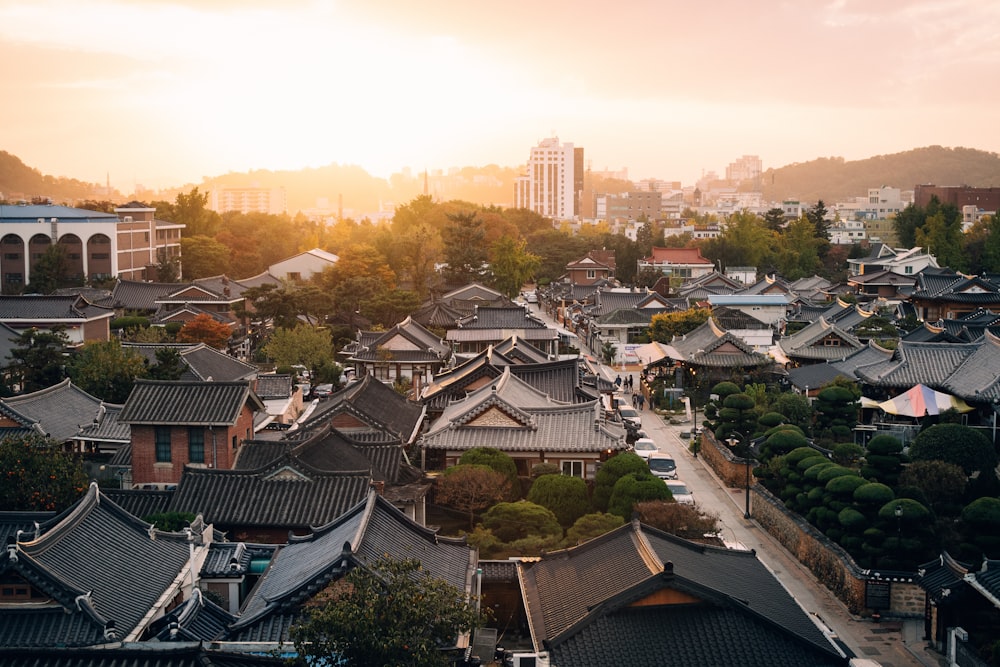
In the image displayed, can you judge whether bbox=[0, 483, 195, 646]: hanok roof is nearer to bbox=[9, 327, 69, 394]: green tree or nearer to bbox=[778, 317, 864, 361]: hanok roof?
bbox=[9, 327, 69, 394]: green tree

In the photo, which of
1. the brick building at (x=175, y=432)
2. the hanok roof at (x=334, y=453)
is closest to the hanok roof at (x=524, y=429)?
the hanok roof at (x=334, y=453)

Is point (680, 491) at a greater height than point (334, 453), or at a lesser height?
lesser

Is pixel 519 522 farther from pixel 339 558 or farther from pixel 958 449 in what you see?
pixel 958 449

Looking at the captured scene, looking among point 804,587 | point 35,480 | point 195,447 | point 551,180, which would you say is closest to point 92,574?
point 35,480

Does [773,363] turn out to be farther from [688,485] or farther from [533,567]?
[533,567]

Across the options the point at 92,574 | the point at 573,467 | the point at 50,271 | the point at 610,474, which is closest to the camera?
the point at 92,574

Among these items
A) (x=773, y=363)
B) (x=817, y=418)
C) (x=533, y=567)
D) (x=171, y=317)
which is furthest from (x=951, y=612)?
(x=171, y=317)
